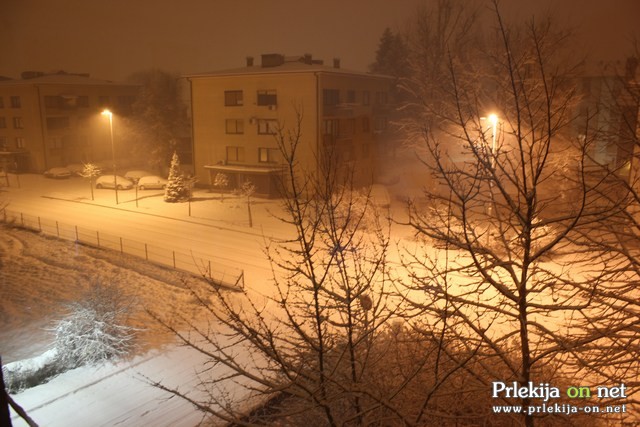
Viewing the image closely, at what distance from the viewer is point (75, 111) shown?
49.7 metres

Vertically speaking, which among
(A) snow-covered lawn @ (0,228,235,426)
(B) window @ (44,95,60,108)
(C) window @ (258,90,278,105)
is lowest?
(A) snow-covered lawn @ (0,228,235,426)

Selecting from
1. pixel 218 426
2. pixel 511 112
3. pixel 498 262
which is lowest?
pixel 218 426

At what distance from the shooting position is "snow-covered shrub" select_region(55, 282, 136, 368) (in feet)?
45.2

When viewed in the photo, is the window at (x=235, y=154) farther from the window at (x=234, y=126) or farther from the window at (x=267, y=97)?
the window at (x=267, y=97)

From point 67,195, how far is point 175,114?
1459 cm

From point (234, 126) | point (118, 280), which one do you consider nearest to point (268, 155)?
point (234, 126)

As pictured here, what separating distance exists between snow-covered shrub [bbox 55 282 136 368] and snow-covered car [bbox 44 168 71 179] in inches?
1325

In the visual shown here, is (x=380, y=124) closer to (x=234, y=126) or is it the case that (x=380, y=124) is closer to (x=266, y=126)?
(x=266, y=126)

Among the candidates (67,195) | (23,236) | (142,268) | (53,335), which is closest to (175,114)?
(67,195)

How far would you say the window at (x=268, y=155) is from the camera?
35.8m

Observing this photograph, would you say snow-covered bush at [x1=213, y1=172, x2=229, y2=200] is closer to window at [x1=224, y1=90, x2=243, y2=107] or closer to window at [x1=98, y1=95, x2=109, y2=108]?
window at [x1=224, y1=90, x2=243, y2=107]

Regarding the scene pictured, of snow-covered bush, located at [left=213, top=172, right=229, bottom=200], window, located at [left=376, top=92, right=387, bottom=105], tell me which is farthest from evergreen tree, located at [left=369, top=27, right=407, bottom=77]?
snow-covered bush, located at [left=213, top=172, right=229, bottom=200]

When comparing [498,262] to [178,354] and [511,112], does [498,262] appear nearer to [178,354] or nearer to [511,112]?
[178,354]

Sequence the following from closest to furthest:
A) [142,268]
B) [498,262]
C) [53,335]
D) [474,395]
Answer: [498,262] → [474,395] → [53,335] → [142,268]
